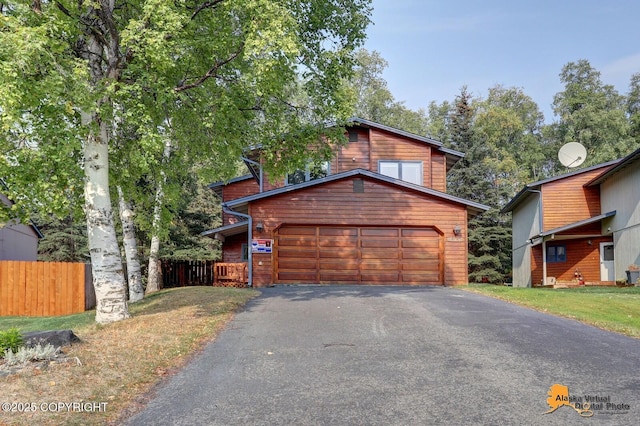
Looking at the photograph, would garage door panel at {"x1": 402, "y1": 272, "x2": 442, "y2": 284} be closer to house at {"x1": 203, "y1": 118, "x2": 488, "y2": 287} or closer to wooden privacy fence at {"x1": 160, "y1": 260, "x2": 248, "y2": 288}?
house at {"x1": 203, "y1": 118, "x2": 488, "y2": 287}

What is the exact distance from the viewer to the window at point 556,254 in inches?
951

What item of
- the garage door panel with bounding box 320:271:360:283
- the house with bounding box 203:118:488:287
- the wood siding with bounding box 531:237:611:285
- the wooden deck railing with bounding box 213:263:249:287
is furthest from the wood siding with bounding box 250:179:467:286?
the wood siding with bounding box 531:237:611:285

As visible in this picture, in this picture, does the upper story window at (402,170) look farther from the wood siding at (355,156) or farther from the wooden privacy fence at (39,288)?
the wooden privacy fence at (39,288)

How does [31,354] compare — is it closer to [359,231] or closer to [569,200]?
[359,231]

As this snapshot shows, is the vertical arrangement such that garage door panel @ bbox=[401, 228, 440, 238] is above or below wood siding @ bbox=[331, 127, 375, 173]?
below

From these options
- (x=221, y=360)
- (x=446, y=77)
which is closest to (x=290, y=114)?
(x=221, y=360)

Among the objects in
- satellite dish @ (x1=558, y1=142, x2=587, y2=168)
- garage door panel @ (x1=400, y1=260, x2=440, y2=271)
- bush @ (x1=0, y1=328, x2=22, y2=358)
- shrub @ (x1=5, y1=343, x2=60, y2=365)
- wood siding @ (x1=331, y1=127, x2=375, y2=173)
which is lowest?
shrub @ (x1=5, y1=343, x2=60, y2=365)

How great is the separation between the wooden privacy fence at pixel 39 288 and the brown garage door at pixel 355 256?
6.86 metres

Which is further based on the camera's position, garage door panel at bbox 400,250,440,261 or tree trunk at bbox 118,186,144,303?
garage door panel at bbox 400,250,440,261

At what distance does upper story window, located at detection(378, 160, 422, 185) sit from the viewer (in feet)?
70.1

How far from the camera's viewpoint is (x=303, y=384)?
211 inches

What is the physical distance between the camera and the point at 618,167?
1983 centimetres

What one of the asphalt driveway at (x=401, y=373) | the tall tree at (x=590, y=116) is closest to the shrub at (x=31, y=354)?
the asphalt driveway at (x=401, y=373)

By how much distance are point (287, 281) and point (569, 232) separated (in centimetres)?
1407
